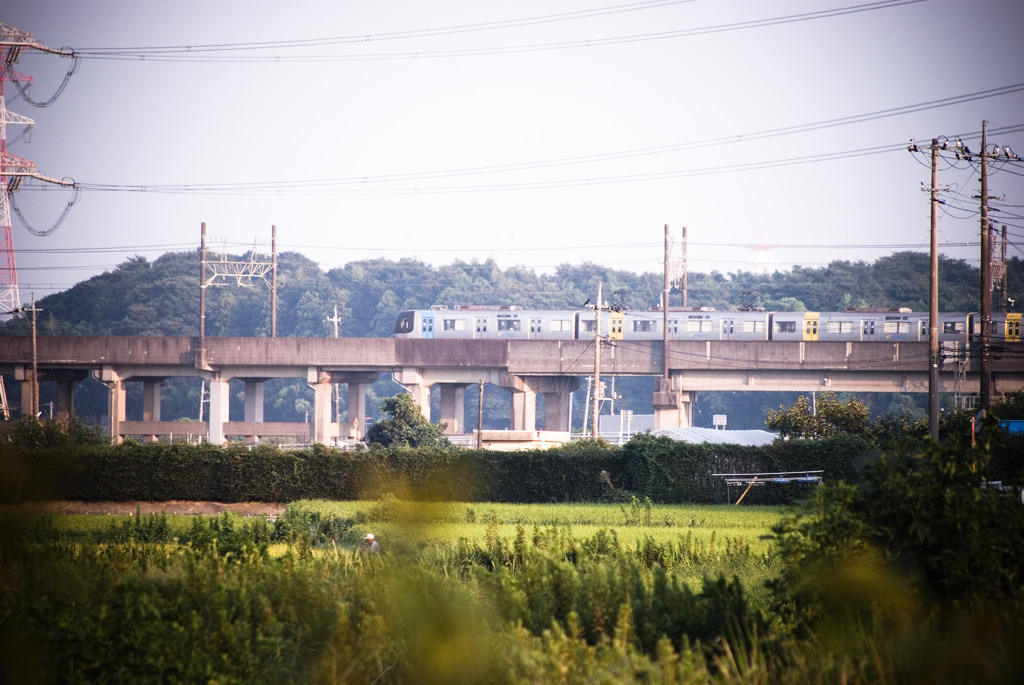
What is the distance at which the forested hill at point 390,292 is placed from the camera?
113 metres

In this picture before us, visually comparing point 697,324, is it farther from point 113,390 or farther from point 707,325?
point 113,390

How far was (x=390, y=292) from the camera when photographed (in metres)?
128

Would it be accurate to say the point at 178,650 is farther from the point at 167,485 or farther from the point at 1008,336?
the point at 1008,336

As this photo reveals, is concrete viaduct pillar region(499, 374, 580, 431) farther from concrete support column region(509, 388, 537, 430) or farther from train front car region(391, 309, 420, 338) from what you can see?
train front car region(391, 309, 420, 338)

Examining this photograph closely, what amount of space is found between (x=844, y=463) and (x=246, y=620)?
29437 millimetres

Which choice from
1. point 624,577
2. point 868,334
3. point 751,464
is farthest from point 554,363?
point 624,577

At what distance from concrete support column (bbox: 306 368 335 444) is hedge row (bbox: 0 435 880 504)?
2865 cm

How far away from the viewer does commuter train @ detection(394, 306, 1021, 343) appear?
64062 millimetres

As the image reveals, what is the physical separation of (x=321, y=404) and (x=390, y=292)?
6096cm

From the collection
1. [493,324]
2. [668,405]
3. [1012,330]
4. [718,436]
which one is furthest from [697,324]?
[718,436]

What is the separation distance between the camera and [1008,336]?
62375mm

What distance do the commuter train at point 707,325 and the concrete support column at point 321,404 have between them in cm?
749

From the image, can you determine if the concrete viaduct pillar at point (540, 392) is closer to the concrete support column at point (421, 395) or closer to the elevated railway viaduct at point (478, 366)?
the elevated railway viaduct at point (478, 366)

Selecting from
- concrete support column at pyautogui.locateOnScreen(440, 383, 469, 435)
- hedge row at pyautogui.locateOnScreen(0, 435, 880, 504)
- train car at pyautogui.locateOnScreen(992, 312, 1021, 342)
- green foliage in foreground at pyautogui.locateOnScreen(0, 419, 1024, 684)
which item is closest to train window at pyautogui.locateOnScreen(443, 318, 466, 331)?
concrete support column at pyautogui.locateOnScreen(440, 383, 469, 435)
